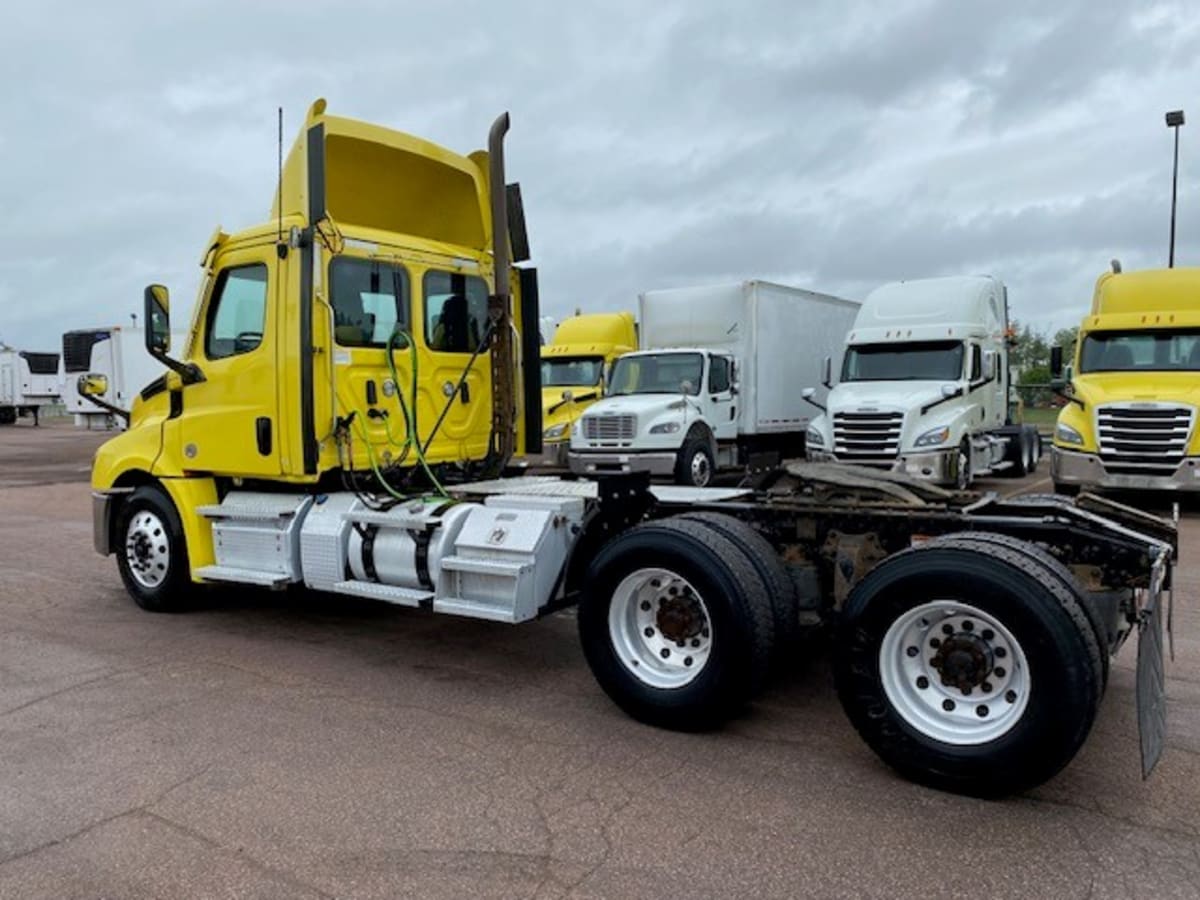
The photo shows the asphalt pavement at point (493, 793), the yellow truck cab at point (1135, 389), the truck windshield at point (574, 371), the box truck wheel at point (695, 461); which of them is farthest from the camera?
the truck windshield at point (574, 371)

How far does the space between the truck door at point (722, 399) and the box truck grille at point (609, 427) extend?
60.7 inches

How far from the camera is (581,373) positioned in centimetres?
1870

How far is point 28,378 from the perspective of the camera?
43156mm

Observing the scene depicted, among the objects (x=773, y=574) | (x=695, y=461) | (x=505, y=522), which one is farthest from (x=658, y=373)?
(x=773, y=574)

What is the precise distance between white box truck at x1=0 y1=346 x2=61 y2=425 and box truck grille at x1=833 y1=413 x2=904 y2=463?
4079cm

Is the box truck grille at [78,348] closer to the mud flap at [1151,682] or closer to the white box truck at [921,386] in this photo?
the white box truck at [921,386]

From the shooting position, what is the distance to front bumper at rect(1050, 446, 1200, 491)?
461 inches

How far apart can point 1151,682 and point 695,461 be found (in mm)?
11469

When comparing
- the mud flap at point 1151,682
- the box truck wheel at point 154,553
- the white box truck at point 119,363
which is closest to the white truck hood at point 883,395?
the mud flap at point 1151,682

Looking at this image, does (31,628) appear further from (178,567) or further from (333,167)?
(333,167)

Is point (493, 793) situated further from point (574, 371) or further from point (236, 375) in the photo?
point (574, 371)

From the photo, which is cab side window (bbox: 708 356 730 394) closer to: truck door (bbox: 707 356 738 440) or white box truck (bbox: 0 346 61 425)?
truck door (bbox: 707 356 738 440)

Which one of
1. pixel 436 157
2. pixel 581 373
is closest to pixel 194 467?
pixel 436 157

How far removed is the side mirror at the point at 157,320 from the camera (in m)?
6.49
